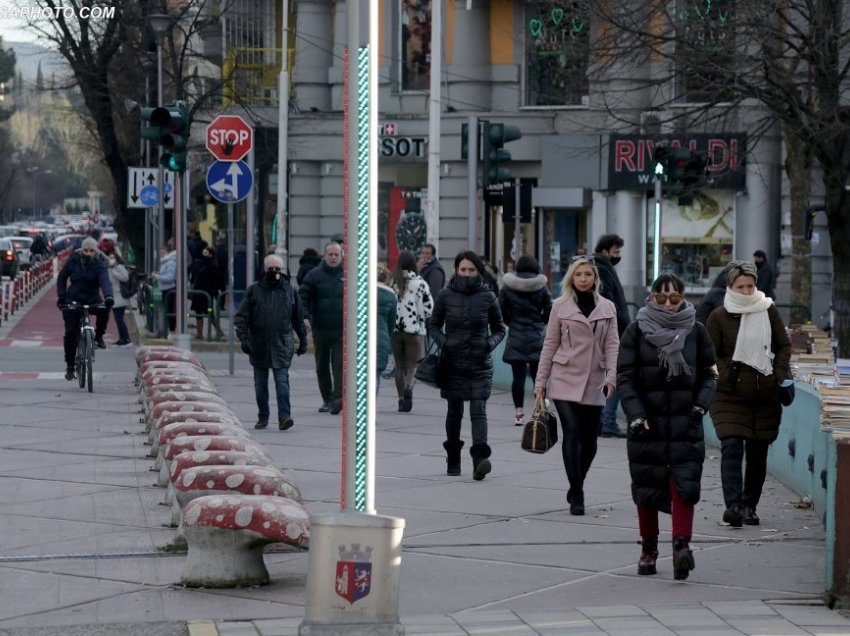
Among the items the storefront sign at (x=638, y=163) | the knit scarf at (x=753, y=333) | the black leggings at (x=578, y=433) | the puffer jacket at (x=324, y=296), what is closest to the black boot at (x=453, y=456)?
the black leggings at (x=578, y=433)

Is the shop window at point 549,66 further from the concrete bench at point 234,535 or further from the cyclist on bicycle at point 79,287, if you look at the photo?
the concrete bench at point 234,535

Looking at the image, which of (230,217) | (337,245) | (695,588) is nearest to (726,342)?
(695,588)

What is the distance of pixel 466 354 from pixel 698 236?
21.9m

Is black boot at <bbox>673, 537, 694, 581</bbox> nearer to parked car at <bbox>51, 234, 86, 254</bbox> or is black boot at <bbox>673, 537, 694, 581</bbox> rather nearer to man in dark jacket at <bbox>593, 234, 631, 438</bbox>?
man in dark jacket at <bbox>593, 234, 631, 438</bbox>

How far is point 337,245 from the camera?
56.7ft

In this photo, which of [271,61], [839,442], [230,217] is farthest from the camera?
[271,61]

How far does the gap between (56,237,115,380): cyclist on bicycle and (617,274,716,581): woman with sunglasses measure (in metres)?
12.9

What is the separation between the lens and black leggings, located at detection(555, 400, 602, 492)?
11308 mm

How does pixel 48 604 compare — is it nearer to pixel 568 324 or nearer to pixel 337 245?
pixel 568 324

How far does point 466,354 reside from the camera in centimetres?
1302

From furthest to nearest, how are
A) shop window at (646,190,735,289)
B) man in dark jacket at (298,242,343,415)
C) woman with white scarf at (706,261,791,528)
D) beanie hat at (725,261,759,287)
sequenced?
shop window at (646,190,735,289), man in dark jacket at (298,242,343,415), beanie hat at (725,261,759,287), woman with white scarf at (706,261,791,528)

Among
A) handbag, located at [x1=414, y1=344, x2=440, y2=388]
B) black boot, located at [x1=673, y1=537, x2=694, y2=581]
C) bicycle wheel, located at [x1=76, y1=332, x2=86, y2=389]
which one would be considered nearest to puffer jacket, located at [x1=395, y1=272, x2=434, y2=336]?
bicycle wheel, located at [x1=76, y1=332, x2=86, y2=389]

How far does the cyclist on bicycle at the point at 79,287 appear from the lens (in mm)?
21078

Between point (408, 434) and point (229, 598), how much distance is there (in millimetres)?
7677
